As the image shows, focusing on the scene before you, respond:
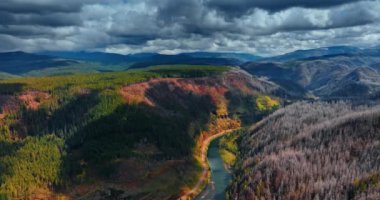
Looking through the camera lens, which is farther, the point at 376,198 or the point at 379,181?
the point at 379,181

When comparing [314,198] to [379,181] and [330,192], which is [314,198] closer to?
[330,192]

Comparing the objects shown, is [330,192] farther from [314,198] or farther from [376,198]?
[376,198]

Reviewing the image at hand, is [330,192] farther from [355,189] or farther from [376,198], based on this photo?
[376,198]

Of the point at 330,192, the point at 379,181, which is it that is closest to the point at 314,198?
the point at 330,192

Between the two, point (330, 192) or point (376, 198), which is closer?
point (376, 198)

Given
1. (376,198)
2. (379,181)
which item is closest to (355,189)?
(379,181)

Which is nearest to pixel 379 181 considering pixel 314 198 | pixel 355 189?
pixel 355 189
